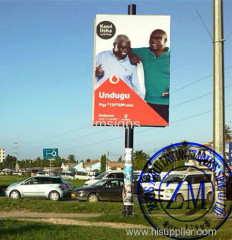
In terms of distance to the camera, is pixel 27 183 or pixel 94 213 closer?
pixel 94 213

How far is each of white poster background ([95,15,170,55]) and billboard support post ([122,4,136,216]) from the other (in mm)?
472

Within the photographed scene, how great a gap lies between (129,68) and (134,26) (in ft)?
5.18

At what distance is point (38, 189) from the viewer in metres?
23.8

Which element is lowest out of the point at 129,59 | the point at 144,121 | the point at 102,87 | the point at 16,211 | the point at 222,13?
the point at 16,211

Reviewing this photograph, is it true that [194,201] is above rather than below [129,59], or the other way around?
below

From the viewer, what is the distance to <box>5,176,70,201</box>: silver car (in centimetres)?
2362

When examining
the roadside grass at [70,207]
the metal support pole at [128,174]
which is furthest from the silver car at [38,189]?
the metal support pole at [128,174]

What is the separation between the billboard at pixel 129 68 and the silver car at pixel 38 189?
1020 centimetres

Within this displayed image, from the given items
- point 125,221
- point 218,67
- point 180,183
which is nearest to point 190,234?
point 125,221

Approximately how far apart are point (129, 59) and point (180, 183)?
31.9 ft

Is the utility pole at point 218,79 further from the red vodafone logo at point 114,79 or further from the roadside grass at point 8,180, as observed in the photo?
the roadside grass at point 8,180

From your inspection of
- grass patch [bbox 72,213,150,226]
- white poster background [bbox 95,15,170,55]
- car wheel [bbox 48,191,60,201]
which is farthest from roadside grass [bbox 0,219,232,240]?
car wheel [bbox 48,191,60,201]

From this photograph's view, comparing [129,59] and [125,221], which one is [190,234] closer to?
[125,221]

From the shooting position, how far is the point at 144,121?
596 inches
